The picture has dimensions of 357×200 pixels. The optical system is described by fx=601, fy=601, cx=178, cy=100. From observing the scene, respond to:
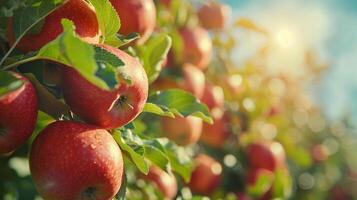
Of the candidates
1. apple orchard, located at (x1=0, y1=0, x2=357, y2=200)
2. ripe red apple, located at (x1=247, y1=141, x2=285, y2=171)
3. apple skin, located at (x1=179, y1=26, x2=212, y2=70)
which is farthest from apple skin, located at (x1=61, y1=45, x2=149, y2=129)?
ripe red apple, located at (x1=247, y1=141, x2=285, y2=171)

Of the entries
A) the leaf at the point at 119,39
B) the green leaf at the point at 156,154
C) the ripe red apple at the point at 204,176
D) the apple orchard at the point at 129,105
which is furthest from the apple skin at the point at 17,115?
the ripe red apple at the point at 204,176

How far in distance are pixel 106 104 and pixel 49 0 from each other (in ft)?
0.70

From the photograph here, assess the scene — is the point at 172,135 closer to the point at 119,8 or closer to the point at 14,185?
the point at 14,185

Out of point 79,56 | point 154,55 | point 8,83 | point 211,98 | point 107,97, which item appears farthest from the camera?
point 211,98

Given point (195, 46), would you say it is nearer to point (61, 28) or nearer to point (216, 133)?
point (216, 133)

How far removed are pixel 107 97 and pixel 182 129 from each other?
1073 millimetres

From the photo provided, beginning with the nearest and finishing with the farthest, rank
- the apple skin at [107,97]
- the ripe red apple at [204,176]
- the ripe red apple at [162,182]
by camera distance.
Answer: the apple skin at [107,97] → the ripe red apple at [162,182] → the ripe red apple at [204,176]

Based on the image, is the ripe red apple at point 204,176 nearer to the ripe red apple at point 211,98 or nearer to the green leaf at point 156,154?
the ripe red apple at point 211,98

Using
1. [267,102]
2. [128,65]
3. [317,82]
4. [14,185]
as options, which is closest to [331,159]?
[267,102]

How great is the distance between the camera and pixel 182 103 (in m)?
1.44

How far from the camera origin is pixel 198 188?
2.43 meters

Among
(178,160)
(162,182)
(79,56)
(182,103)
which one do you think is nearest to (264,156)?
(162,182)

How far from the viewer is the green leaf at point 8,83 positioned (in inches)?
37.9

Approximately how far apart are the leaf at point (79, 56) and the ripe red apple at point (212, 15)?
164 cm
